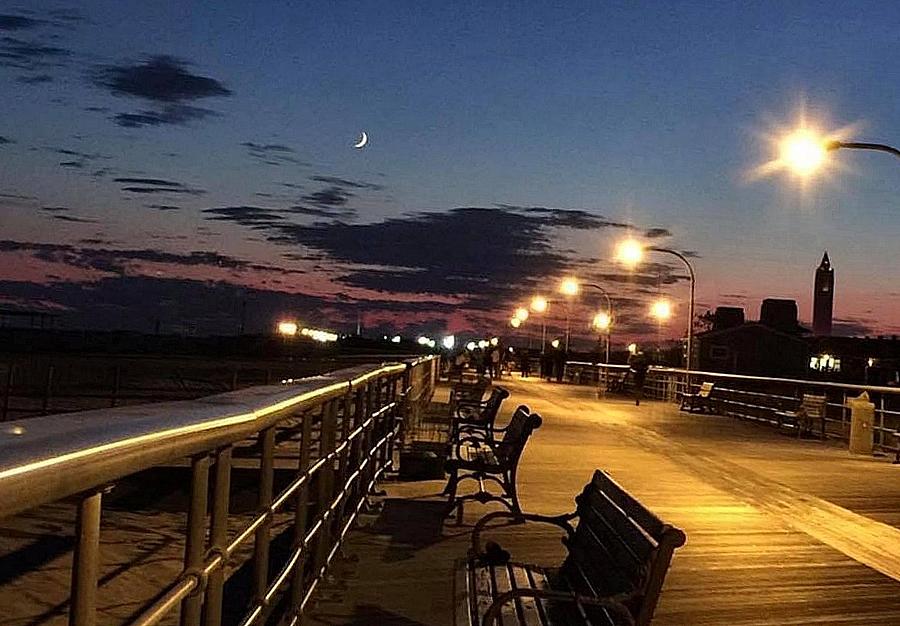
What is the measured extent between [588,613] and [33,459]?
3.50 metres

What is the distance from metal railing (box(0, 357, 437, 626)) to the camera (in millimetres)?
1713

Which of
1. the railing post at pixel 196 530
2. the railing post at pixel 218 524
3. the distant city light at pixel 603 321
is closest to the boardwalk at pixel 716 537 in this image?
the railing post at pixel 218 524

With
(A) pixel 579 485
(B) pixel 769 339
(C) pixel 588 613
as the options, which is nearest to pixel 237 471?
(A) pixel 579 485

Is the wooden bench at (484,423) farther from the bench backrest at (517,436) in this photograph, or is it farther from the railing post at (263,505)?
the railing post at (263,505)

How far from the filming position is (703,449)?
17359 millimetres

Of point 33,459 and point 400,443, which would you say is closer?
point 33,459

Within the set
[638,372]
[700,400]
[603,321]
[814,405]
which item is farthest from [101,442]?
[603,321]

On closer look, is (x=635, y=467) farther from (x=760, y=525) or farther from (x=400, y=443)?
(x=760, y=525)

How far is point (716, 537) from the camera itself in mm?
9094

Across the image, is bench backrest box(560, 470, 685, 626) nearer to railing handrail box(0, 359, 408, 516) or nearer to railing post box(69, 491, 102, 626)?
railing handrail box(0, 359, 408, 516)

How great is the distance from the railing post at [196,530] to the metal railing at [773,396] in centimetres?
1404

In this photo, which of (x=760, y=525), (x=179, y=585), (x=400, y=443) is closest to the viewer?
(x=179, y=585)

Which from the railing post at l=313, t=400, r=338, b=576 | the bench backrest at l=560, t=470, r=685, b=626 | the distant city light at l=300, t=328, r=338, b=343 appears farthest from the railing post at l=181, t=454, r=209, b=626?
the distant city light at l=300, t=328, r=338, b=343

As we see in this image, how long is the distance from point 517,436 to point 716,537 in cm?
180
